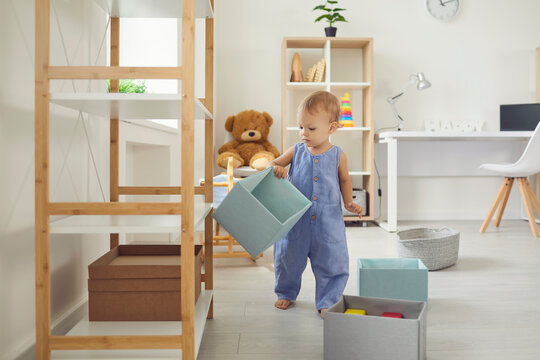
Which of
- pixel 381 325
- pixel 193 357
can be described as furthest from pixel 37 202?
pixel 381 325

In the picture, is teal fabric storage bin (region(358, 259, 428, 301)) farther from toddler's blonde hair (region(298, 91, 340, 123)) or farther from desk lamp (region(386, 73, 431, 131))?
desk lamp (region(386, 73, 431, 131))

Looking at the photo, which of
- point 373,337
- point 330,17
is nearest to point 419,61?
point 330,17

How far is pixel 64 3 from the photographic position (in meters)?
1.20

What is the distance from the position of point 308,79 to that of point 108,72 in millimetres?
2713

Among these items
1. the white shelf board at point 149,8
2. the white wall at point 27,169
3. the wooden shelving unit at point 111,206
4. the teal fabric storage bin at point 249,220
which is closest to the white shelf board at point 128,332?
→ the wooden shelving unit at point 111,206

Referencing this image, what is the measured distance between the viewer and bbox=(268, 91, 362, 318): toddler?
4.81ft

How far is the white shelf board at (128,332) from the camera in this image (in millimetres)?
958

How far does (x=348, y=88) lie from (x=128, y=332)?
2.98 metres

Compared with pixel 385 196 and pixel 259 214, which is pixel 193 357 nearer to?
pixel 259 214

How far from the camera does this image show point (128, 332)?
1.02m

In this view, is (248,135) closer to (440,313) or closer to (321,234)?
(321,234)

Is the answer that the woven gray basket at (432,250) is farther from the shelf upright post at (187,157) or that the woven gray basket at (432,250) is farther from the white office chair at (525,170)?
the shelf upright post at (187,157)

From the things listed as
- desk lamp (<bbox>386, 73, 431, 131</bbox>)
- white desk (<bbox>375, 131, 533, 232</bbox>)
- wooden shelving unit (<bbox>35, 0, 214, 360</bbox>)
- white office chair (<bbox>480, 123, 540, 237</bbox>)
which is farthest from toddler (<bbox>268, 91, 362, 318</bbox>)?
desk lamp (<bbox>386, 73, 431, 131</bbox>)

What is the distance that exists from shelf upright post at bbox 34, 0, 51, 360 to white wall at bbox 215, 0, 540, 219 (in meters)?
2.78
